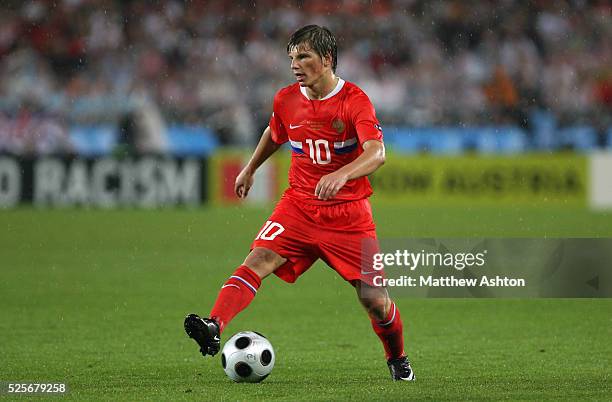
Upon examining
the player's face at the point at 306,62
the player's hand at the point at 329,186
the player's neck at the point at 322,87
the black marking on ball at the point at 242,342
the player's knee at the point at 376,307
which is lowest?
the black marking on ball at the point at 242,342

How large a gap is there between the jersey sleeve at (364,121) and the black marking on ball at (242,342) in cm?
114

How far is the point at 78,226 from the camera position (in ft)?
54.0

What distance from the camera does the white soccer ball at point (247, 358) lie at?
19.7ft

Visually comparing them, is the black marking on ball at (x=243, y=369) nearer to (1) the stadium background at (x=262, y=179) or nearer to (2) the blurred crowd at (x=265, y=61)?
(1) the stadium background at (x=262, y=179)

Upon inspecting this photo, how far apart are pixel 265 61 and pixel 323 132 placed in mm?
17310

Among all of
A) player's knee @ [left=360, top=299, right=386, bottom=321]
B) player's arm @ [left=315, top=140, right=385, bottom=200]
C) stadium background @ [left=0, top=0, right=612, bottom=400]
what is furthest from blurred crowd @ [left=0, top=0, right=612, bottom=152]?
player's arm @ [left=315, top=140, right=385, bottom=200]

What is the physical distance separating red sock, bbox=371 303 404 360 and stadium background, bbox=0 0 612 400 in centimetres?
17

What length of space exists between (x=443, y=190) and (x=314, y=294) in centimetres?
921

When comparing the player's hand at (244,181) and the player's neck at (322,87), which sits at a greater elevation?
the player's neck at (322,87)

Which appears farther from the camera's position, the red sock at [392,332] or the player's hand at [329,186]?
the red sock at [392,332]

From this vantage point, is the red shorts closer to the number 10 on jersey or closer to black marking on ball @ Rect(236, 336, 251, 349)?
the number 10 on jersey

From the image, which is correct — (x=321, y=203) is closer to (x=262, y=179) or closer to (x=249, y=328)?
(x=249, y=328)

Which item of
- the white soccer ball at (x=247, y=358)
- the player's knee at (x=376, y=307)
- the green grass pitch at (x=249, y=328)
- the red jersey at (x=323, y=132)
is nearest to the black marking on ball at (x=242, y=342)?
the white soccer ball at (x=247, y=358)

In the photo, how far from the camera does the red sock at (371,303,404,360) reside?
6188mm
